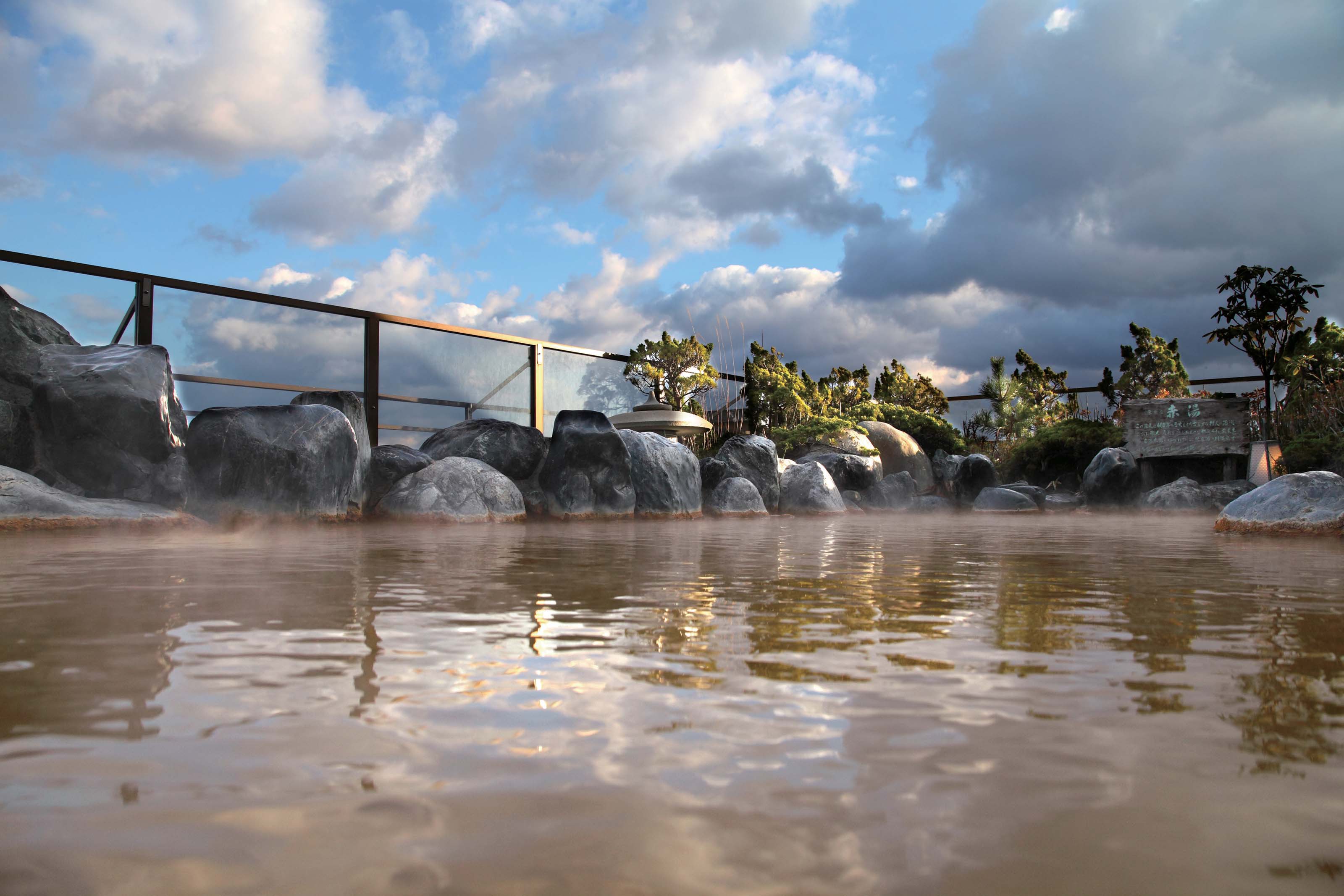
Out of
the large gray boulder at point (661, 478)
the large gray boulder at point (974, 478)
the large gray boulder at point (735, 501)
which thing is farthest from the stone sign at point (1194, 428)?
the large gray boulder at point (661, 478)

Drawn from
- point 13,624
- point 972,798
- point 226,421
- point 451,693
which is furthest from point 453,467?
point 972,798

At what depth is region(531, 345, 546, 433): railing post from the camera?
44.7 ft

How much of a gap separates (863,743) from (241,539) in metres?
5.22

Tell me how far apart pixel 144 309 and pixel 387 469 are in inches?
148

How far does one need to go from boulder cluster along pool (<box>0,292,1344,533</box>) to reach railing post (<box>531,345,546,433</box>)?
11.4ft

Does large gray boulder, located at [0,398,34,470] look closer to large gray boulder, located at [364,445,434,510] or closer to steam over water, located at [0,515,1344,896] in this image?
large gray boulder, located at [364,445,434,510]

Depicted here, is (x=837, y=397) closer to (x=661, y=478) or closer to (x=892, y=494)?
(x=892, y=494)

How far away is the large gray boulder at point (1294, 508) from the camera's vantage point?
6102 millimetres

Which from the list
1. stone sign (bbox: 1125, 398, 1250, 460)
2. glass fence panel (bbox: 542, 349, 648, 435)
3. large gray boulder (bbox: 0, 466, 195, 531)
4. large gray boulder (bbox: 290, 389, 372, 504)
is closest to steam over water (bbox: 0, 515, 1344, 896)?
large gray boulder (bbox: 0, 466, 195, 531)

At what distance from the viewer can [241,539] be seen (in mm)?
5320

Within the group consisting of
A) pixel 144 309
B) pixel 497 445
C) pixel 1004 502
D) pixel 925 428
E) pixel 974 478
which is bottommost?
pixel 1004 502

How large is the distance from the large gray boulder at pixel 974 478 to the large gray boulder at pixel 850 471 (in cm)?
219

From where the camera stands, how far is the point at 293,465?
739 cm

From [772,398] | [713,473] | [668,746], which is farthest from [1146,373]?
[668,746]
